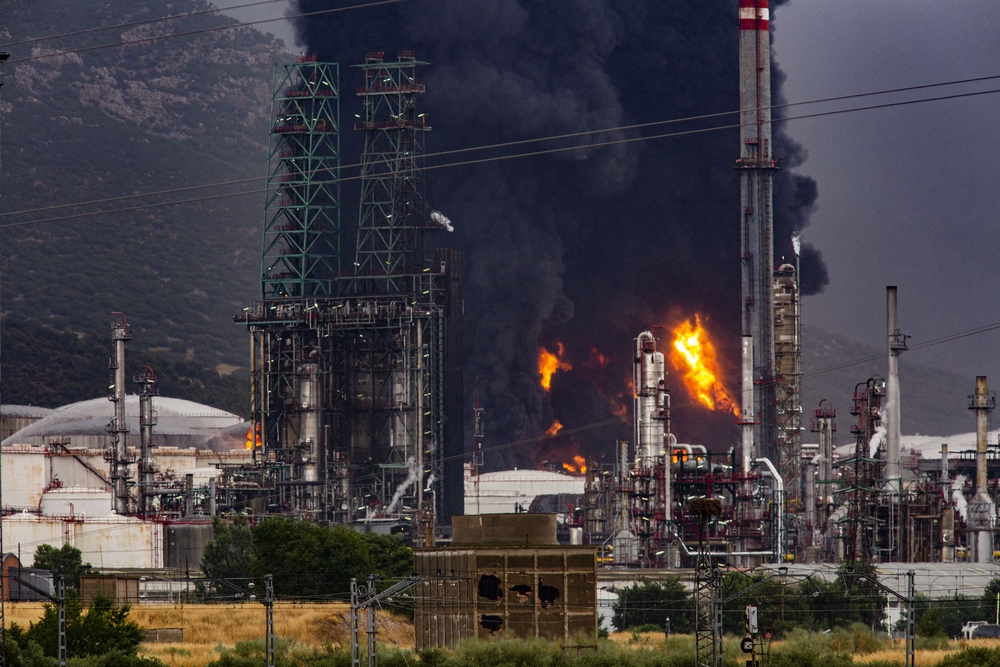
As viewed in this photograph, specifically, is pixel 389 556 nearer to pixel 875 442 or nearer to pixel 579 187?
pixel 875 442

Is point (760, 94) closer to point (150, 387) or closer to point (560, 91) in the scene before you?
point (560, 91)

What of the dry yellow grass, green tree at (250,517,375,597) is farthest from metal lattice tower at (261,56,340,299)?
the dry yellow grass

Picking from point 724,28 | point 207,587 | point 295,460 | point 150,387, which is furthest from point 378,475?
point 724,28

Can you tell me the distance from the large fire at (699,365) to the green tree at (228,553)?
52500 millimetres

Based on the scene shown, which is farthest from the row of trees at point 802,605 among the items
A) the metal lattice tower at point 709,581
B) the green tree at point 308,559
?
the metal lattice tower at point 709,581

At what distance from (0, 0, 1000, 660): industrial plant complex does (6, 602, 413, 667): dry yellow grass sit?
27.8ft

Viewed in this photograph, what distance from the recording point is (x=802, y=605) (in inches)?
2442

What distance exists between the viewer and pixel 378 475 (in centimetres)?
10119

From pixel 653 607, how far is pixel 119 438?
1482 inches

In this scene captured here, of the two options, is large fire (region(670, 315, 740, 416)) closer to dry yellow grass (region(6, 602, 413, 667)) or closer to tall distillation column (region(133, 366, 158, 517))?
tall distillation column (region(133, 366, 158, 517))

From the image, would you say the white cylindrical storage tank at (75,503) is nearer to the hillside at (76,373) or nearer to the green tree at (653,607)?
the green tree at (653,607)

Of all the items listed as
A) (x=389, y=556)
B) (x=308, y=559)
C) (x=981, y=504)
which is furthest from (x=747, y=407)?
(x=308, y=559)

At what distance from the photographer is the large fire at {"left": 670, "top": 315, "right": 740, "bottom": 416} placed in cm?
12294

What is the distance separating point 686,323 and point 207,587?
203 feet
